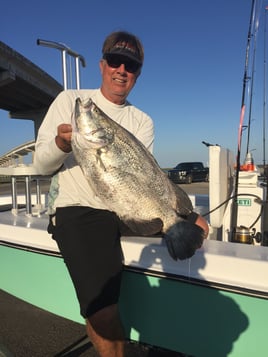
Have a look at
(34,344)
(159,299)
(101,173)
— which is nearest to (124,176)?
(101,173)

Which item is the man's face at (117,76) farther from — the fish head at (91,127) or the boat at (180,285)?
the boat at (180,285)

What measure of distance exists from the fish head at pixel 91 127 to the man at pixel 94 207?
64mm

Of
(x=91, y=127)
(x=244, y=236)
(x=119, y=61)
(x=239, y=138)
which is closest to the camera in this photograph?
(x=91, y=127)

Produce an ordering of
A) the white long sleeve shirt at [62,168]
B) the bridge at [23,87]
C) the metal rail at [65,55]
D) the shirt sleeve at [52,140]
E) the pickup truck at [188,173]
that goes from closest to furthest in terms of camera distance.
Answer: the shirt sleeve at [52,140]
the white long sleeve shirt at [62,168]
the metal rail at [65,55]
the bridge at [23,87]
the pickup truck at [188,173]

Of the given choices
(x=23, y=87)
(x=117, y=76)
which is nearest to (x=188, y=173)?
(x=23, y=87)

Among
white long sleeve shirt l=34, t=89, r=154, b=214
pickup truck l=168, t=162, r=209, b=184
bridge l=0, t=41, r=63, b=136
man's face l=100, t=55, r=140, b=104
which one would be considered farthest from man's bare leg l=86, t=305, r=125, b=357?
pickup truck l=168, t=162, r=209, b=184

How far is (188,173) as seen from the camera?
22062 millimetres

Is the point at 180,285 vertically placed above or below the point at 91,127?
below

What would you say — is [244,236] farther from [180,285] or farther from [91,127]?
[91,127]

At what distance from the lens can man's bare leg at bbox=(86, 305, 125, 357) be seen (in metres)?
1.83

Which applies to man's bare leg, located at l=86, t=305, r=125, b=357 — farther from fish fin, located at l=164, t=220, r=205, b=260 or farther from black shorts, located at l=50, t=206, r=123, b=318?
fish fin, located at l=164, t=220, r=205, b=260

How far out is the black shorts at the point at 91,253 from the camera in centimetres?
182

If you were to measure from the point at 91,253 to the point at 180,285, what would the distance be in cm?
58

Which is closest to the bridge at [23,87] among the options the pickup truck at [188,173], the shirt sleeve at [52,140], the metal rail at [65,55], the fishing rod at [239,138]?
the pickup truck at [188,173]
